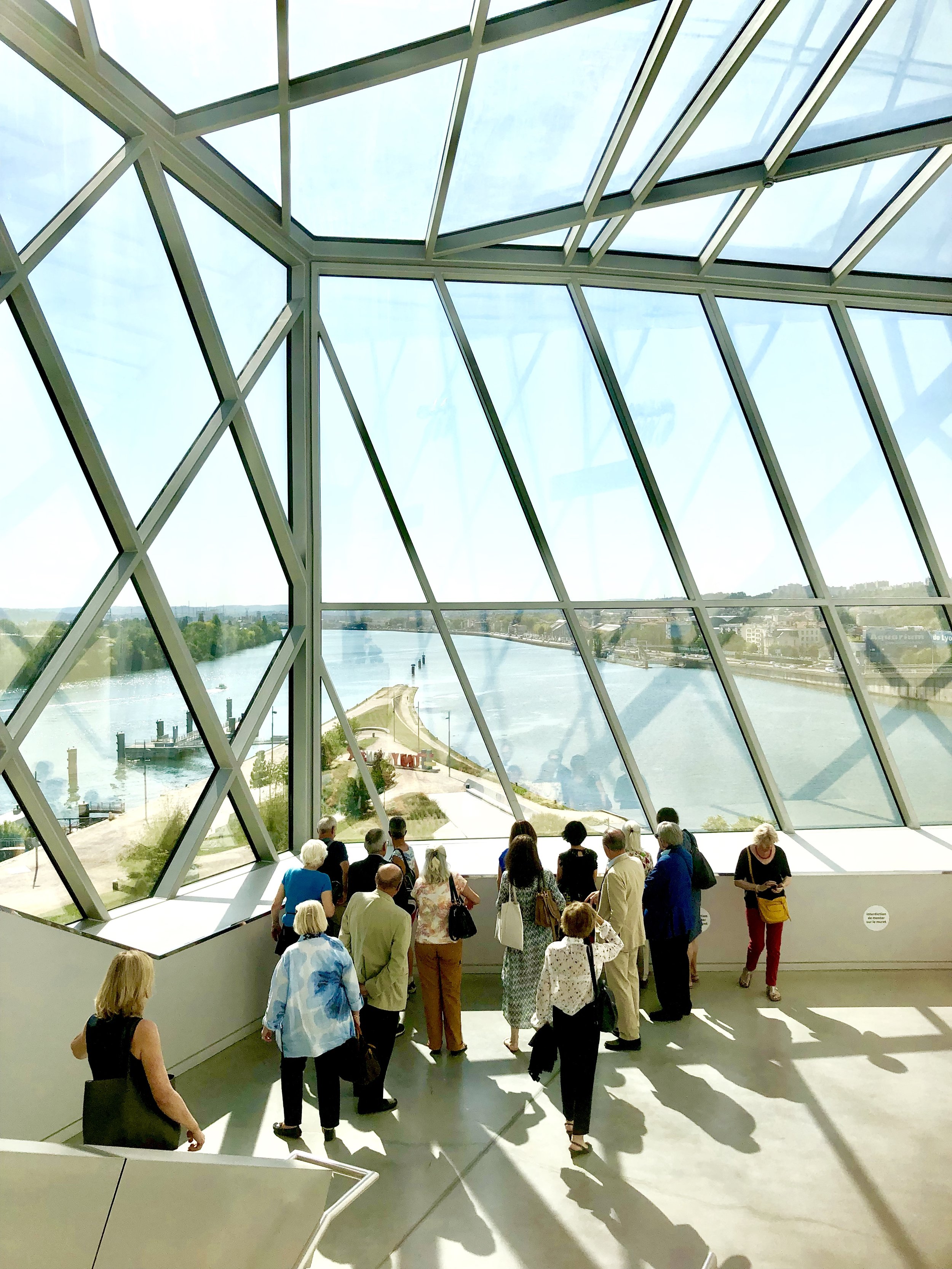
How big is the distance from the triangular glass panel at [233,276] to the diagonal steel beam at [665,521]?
126 inches

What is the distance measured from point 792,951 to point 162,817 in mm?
6002

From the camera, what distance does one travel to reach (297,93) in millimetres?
6113

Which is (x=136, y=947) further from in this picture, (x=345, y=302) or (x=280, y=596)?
(x=345, y=302)

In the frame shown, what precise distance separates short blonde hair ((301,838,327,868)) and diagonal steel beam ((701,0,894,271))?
22.3ft

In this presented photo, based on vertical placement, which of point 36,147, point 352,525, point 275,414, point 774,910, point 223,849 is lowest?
point 774,910

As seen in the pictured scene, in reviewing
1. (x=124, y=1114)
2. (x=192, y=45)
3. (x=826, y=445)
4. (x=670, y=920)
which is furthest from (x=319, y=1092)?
(x=826, y=445)

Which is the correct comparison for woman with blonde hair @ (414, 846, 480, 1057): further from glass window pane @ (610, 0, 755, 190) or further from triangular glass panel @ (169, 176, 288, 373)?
glass window pane @ (610, 0, 755, 190)

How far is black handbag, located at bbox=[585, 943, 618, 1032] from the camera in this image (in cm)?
486

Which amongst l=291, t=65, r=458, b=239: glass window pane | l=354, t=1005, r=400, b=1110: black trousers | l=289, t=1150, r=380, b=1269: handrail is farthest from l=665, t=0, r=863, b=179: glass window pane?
l=289, t=1150, r=380, b=1269: handrail

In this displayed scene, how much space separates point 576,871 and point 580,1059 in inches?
61.4

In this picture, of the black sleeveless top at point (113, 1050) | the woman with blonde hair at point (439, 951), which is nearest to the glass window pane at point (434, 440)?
the woman with blonde hair at point (439, 951)

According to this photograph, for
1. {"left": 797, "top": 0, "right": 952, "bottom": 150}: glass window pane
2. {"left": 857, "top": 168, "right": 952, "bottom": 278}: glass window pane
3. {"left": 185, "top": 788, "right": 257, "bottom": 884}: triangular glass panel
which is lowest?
{"left": 185, "top": 788, "right": 257, "bottom": 884}: triangular glass panel

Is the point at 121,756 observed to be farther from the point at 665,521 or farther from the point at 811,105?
the point at 811,105

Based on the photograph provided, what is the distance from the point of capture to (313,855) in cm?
596
